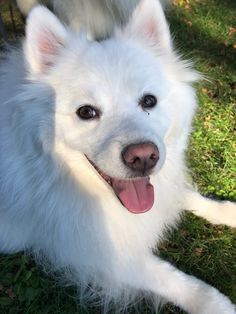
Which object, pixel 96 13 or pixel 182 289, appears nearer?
pixel 182 289

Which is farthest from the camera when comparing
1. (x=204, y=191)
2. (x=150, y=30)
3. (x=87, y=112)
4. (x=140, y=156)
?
(x=204, y=191)

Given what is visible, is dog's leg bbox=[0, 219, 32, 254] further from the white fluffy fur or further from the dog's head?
the white fluffy fur

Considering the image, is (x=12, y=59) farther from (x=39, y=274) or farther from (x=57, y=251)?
(x=39, y=274)

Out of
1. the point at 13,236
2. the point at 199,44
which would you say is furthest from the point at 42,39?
the point at 199,44

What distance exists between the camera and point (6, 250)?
278 centimetres

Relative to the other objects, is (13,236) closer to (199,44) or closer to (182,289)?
(182,289)

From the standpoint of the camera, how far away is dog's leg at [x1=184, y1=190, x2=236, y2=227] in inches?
116

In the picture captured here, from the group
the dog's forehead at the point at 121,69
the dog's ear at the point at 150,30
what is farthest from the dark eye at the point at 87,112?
the dog's ear at the point at 150,30

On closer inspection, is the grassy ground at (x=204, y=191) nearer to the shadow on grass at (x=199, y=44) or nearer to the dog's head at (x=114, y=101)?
the shadow on grass at (x=199, y=44)

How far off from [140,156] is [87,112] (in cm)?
35

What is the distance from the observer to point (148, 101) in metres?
2.19

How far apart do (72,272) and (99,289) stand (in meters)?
0.19

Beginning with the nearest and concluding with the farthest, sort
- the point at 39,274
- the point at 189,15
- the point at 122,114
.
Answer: the point at 122,114, the point at 39,274, the point at 189,15

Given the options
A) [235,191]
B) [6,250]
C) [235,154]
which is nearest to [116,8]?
[235,154]
